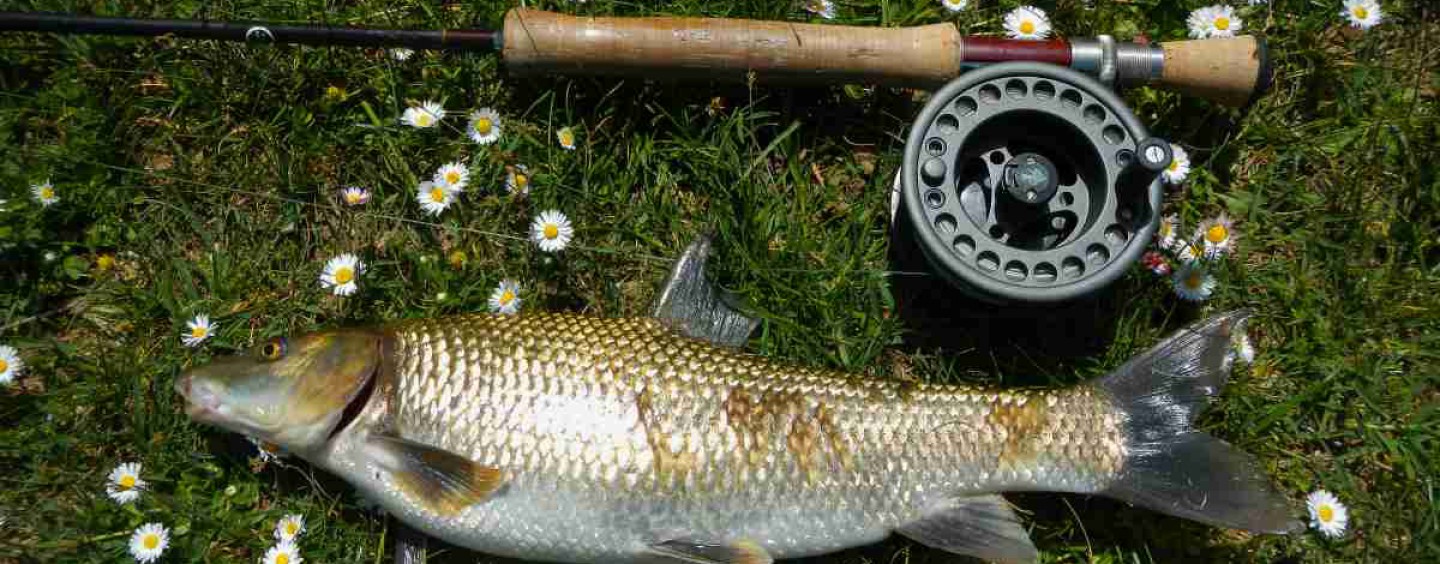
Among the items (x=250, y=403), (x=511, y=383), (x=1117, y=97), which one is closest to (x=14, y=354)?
(x=250, y=403)

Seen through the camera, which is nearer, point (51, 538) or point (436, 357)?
point (436, 357)

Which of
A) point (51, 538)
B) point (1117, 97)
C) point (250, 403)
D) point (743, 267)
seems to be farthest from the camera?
point (743, 267)

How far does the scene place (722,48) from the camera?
263 cm

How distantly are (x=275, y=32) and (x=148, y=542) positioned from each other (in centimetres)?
150

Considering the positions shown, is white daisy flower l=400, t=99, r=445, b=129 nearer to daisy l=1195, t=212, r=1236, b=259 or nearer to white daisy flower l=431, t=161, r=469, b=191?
white daisy flower l=431, t=161, r=469, b=191

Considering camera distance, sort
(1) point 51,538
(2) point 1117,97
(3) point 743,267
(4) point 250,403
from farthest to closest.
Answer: (3) point 743,267, (1) point 51,538, (2) point 1117,97, (4) point 250,403

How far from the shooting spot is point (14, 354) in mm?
2840

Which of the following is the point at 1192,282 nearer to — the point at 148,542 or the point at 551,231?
the point at 551,231

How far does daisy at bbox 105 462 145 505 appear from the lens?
9.10 ft

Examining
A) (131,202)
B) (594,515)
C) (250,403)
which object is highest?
(131,202)

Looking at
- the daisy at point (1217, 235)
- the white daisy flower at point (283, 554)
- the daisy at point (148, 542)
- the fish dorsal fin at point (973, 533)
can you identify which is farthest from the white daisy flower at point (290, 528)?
the daisy at point (1217, 235)

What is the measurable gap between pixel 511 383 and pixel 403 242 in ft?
2.71

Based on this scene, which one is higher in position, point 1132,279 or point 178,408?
point 1132,279

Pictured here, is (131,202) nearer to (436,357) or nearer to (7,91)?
(7,91)
